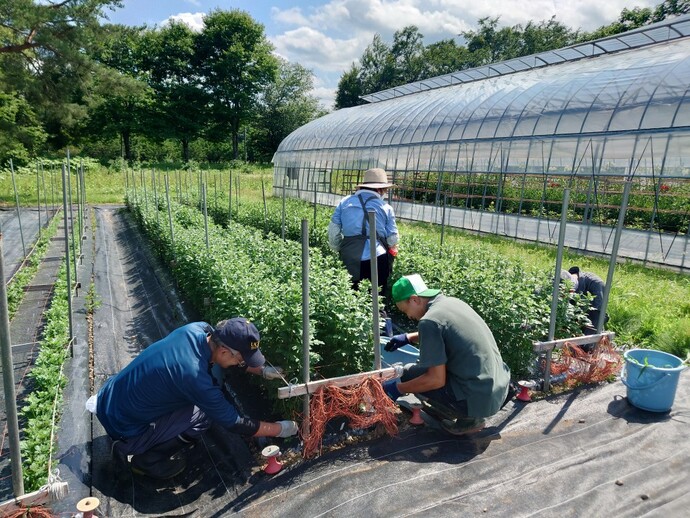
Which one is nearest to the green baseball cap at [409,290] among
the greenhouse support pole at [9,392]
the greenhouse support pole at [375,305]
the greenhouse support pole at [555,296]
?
the greenhouse support pole at [375,305]

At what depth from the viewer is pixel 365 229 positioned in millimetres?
5578

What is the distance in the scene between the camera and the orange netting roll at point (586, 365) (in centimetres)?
454

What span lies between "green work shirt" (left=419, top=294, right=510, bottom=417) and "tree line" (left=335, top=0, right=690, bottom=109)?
4671cm

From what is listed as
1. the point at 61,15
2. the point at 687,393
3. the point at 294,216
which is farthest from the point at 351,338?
the point at 61,15

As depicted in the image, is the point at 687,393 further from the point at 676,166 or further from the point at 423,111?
the point at 423,111

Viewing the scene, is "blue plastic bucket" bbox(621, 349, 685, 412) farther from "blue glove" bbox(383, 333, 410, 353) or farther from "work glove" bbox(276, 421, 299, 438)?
"work glove" bbox(276, 421, 299, 438)

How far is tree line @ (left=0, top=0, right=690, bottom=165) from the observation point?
16.9 meters

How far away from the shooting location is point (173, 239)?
303 inches

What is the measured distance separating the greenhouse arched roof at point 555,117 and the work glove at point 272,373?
9517 mm

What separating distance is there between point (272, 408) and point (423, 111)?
1441 centimetres

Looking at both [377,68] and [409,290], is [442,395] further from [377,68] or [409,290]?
[377,68]

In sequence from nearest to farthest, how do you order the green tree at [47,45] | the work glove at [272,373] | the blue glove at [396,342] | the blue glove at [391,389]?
the work glove at [272,373] < the blue glove at [391,389] < the blue glove at [396,342] < the green tree at [47,45]

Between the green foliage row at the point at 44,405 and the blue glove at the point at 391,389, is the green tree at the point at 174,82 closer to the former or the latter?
the green foliage row at the point at 44,405

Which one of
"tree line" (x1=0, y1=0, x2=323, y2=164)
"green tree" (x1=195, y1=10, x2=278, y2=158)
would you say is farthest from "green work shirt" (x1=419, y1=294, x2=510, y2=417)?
"green tree" (x1=195, y1=10, x2=278, y2=158)
